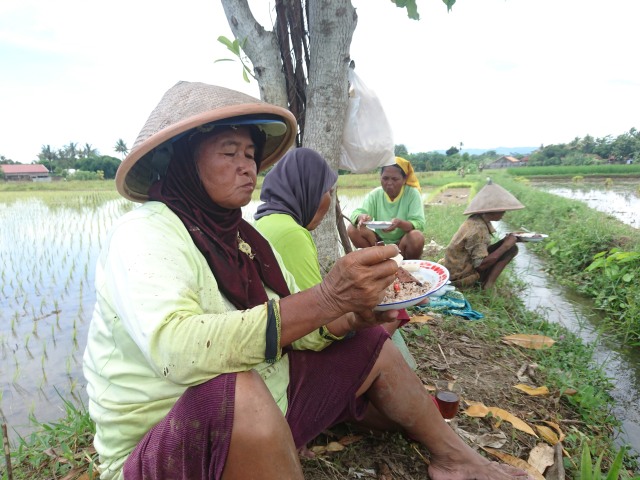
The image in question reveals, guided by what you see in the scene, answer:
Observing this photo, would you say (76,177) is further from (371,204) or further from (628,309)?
(628,309)

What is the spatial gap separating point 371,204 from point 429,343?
2.66m

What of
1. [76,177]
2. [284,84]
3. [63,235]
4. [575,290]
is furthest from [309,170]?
[76,177]

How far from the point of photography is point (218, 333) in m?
1.04

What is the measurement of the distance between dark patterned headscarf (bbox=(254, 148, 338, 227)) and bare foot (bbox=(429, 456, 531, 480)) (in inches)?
55.4

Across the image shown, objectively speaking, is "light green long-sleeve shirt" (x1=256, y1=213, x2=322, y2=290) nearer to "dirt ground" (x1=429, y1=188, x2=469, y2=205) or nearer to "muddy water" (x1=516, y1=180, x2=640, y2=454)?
"muddy water" (x1=516, y1=180, x2=640, y2=454)

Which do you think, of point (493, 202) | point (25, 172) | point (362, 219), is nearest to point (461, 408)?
point (493, 202)

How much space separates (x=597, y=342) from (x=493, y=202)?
4.90 feet

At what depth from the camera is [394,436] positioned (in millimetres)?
1935

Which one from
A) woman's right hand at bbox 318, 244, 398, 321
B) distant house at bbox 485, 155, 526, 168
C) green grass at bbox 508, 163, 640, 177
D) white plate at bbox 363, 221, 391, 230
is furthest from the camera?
distant house at bbox 485, 155, 526, 168

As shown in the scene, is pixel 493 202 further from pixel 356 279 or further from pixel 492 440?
pixel 356 279

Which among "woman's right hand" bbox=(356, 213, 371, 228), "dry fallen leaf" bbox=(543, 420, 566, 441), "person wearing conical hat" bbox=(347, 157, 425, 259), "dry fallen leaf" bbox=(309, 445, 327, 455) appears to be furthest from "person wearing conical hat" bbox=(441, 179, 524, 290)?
"dry fallen leaf" bbox=(309, 445, 327, 455)

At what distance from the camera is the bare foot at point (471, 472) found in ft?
5.35

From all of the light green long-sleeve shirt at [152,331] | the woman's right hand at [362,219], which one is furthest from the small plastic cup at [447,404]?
the woman's right hand at [362,219]

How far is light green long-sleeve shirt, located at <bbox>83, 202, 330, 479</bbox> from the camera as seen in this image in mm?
1034
